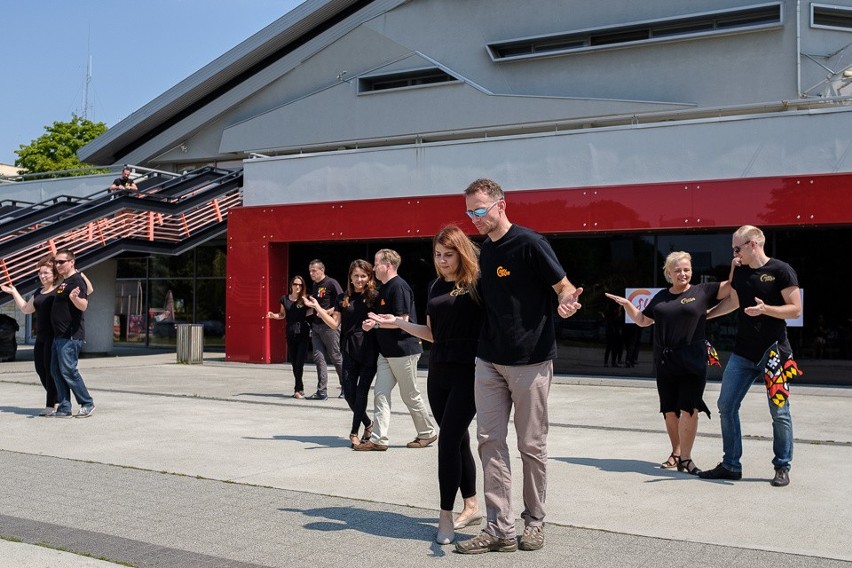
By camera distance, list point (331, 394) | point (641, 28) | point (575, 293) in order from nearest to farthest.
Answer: point (575, 293) < point (331, 394) < point (641, 28)

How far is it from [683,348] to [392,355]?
261cm

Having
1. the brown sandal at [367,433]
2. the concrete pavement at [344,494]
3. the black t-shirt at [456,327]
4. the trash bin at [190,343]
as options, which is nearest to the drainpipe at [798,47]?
the concrete pavement at [344,494]

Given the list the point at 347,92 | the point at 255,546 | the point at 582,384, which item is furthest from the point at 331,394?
the point at 347,92

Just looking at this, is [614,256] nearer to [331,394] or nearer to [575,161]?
[575,161]

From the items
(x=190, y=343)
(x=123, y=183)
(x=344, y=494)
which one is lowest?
(x=344, y=494)

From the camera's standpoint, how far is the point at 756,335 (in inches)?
268

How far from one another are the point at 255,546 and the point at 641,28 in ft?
71.5

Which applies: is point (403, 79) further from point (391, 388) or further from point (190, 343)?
point (391, 388)

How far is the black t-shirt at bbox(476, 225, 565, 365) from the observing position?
4.91 meters

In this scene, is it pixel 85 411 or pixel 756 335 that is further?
pixel 85 411

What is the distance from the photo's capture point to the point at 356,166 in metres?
19.1

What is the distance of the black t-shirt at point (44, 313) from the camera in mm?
10375

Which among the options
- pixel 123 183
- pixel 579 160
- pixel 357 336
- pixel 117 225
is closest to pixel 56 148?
pixel 123 183

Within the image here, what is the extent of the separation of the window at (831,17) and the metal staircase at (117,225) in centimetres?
1574
